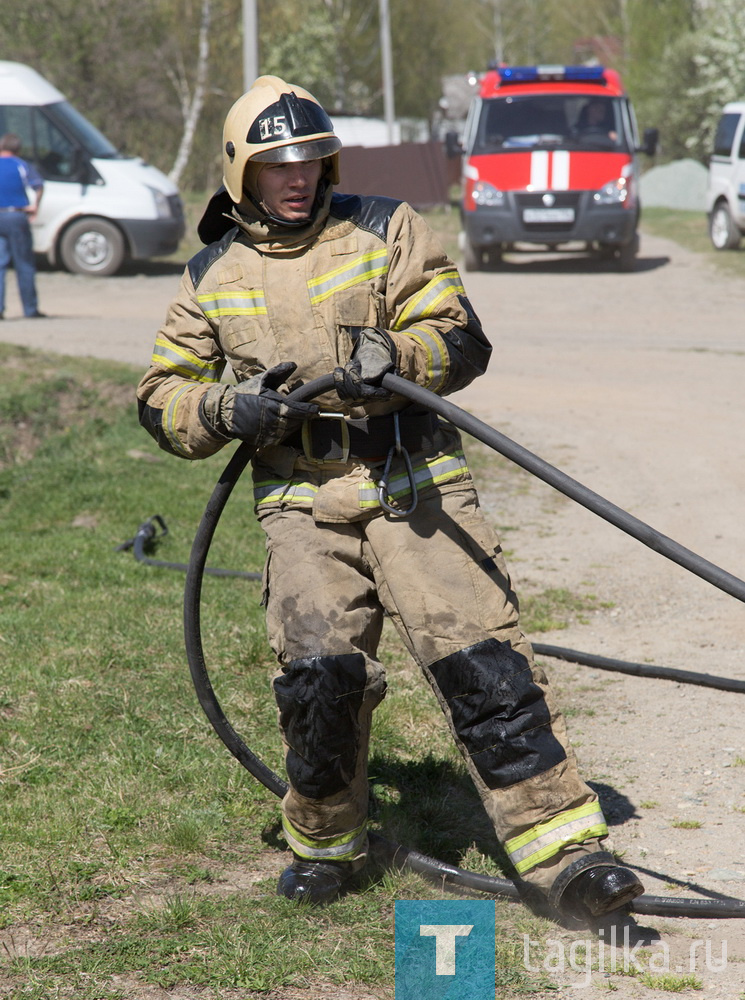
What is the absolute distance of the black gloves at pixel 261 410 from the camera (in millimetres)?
2859

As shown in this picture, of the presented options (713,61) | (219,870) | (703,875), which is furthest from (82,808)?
(713,61)

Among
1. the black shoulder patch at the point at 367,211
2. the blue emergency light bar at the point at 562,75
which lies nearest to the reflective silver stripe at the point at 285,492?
the black shoulder patch at the point at 367,211

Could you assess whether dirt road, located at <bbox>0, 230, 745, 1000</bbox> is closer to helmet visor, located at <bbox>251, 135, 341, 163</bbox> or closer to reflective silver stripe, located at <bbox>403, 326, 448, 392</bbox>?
reflective silver stripe, located at <bbox>403, 326, 448, 392</bbox>

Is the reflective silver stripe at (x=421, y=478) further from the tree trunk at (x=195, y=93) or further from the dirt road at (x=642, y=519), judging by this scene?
the tree trunk at (x=195, y=93)

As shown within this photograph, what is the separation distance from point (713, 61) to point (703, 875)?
35769 mm

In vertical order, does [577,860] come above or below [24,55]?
below

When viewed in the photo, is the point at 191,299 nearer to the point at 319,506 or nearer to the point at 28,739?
the point at 319,506

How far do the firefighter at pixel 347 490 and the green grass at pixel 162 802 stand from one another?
0.23 m

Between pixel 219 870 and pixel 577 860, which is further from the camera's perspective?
pixel 219 870

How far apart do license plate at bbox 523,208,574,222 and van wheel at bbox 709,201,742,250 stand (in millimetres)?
4092

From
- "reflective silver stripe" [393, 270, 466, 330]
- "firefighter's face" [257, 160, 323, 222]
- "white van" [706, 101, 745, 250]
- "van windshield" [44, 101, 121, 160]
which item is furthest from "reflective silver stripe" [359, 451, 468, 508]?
"white van" [706, 101, 745, 250]

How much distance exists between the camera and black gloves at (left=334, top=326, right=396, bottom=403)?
2.76m

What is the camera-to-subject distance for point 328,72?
47875mm

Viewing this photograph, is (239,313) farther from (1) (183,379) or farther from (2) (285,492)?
(2) (285,492)
